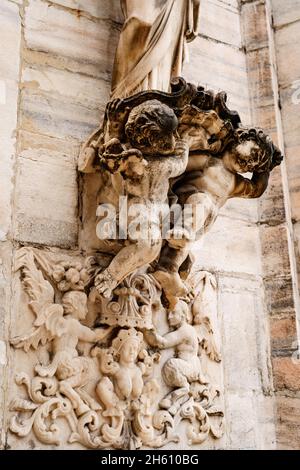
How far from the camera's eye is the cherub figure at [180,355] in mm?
2283

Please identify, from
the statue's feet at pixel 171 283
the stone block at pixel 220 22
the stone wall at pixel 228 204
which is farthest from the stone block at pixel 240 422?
the stone block at pixel 220 22

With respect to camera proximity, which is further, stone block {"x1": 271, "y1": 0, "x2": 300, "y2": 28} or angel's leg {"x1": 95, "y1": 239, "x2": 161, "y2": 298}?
stone block {"x1": 271, "y1": 0, "x2": 300, "y2": 28}

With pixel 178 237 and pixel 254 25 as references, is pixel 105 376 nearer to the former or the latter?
pixel 178 237

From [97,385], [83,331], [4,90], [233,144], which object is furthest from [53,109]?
[97,385]

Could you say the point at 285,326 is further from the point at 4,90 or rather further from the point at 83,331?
the point at 4,90

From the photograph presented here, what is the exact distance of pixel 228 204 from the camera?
2.78 m

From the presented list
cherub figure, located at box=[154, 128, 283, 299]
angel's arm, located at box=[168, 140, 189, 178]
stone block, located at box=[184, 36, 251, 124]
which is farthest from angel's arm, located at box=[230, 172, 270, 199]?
stone block, located at box=[184, 36, 251, 124]

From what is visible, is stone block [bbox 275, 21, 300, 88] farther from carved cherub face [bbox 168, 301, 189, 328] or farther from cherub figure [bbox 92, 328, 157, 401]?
cherub figure [bbox 92, 328, 157, 401]

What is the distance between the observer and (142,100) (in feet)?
6.70

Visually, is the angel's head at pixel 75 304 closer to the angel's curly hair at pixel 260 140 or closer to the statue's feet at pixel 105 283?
the statue's feet at pixel 105 283

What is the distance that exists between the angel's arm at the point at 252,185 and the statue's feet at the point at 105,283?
0.56 metres

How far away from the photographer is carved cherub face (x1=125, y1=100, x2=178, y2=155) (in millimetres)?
1963

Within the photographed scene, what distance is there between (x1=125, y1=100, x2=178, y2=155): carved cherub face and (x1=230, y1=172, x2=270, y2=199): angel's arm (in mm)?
391

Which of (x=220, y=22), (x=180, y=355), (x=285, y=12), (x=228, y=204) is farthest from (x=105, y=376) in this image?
(x=285, y=12)
